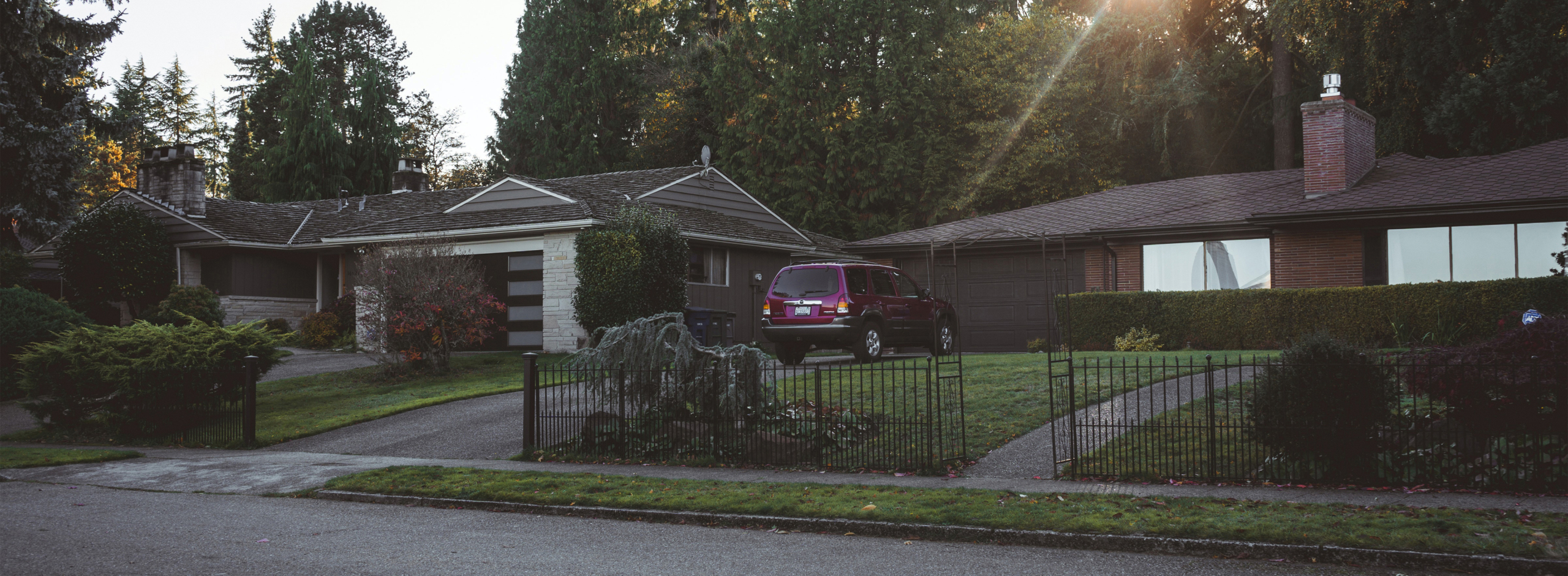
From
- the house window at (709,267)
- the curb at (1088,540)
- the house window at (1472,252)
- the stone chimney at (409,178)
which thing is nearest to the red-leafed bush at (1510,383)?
the curb at (1088,540)

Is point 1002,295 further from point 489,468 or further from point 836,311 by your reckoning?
point 489,468

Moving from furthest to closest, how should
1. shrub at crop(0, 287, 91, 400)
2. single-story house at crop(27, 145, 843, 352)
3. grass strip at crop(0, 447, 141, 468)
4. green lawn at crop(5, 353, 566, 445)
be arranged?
single-story house at crop(27, 145, 843, 352)
shrub at crop(0, 287, 91, 400)
green lawn at crop(5, 353, 566, 445)
grass strip at crop(0, 447, 141, 468)

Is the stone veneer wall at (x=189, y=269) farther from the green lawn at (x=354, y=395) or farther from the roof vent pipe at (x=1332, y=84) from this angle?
the roof vent pipe at (x=1332, y=84)

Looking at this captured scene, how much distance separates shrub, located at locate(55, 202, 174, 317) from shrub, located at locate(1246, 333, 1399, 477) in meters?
26.5

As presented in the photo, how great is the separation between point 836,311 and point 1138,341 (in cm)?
693

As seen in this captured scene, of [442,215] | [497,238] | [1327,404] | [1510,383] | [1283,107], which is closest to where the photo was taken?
[1510,383]

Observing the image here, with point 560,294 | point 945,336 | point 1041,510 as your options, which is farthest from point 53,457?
point 945,336

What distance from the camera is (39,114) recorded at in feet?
89.8

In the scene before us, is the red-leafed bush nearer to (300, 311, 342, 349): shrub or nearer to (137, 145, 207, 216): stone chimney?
(300, 311, 342, 349): shrub

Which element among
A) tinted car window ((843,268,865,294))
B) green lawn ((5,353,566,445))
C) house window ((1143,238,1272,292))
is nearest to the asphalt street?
green lawn ((5,353,566,445))

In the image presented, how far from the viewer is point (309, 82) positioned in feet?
151

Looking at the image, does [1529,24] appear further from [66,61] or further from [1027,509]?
[66,61]

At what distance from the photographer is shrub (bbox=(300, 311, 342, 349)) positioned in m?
25.8

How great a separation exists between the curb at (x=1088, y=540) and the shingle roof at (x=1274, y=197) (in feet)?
48.1
